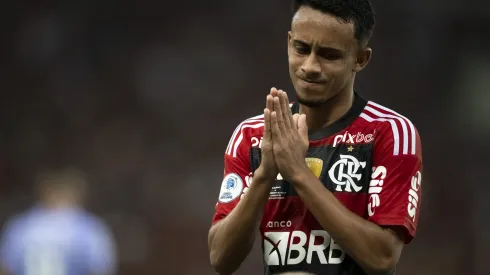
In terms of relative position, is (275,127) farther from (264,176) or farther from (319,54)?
(319,54)

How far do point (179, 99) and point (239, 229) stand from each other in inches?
201

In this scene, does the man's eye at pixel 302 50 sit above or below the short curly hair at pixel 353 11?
below

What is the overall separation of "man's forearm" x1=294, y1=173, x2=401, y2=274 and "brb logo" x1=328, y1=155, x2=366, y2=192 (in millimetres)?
133

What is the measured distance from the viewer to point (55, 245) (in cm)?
586

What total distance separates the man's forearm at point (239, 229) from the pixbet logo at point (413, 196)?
0.38 metres

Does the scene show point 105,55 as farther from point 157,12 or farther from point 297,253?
point 297,253

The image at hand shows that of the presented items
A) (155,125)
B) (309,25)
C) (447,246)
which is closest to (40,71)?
(155,125)

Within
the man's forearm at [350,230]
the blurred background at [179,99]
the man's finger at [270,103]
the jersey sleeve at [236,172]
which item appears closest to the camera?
the man's forearm at [350,230]

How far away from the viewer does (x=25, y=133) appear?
7402 millimetres

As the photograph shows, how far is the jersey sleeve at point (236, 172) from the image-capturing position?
7.80 feet

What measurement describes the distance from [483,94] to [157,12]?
2861mm

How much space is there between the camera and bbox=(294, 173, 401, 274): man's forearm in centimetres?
211

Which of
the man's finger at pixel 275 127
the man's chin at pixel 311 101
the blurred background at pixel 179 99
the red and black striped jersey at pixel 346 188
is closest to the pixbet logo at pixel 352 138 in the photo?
the red and black striped jersey at pixel 346 188

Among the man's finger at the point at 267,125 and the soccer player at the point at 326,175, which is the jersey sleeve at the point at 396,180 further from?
the man's finger at the point at 267,125
